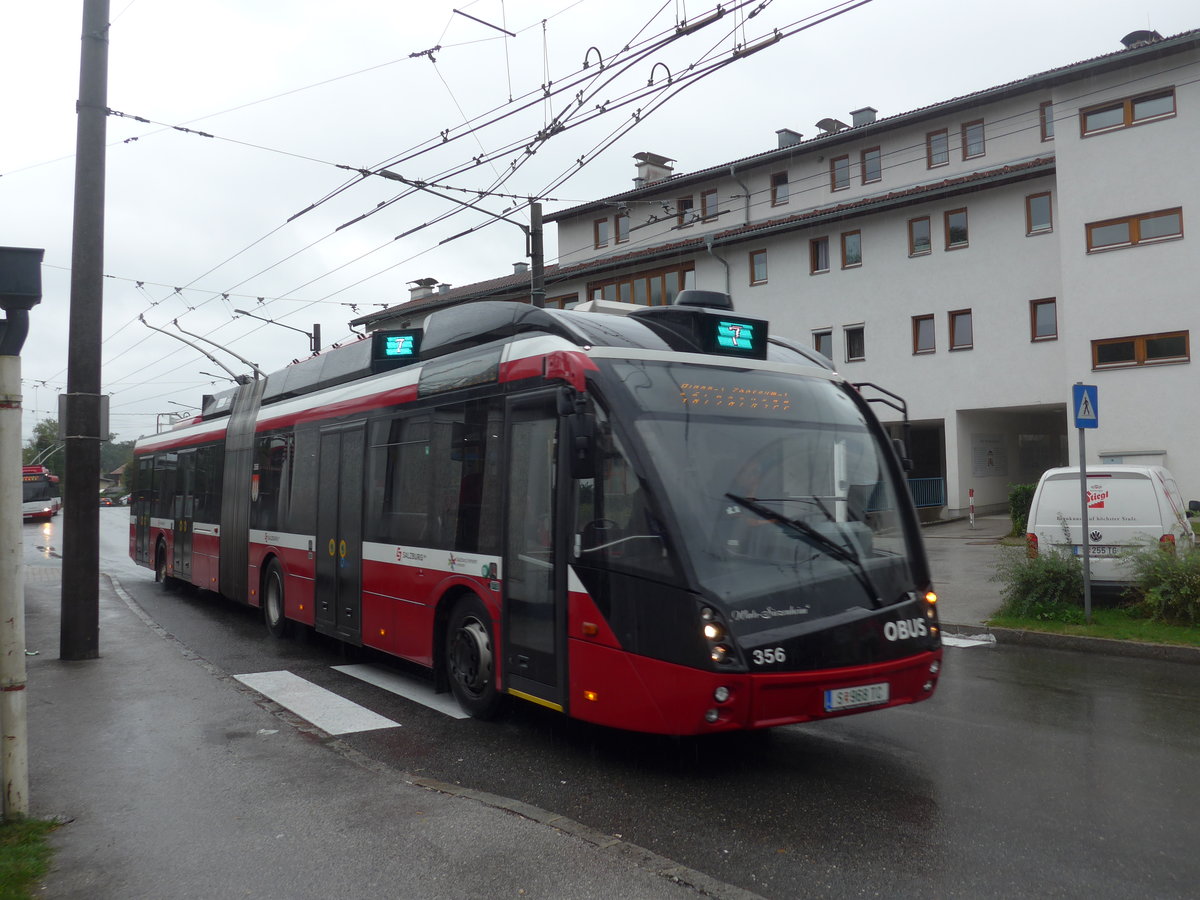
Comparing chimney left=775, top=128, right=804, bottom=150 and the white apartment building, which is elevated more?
chimney left=775, top=128, right=804, bottom=150

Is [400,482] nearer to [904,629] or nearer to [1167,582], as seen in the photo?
[904,629]

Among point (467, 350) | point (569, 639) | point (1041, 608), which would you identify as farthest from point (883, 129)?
point (569, 639)

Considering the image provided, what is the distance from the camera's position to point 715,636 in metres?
5.52

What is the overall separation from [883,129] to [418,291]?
1299 inches

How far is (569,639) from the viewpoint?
20.6ft

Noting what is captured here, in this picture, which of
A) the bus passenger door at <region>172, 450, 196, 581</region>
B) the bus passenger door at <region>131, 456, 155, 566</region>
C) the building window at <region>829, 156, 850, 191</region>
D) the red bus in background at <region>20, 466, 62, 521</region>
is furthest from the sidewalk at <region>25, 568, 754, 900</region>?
the red bus in background at <region>20, 466, 62, 521</region>

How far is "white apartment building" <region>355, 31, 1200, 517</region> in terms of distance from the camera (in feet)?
81.7

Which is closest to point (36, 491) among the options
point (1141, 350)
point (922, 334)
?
point (922, 334)

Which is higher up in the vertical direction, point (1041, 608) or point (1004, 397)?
point (1004, 397)

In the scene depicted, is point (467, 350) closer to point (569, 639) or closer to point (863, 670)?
point (569, 639)

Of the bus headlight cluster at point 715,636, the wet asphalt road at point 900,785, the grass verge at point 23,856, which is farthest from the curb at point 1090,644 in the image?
the grass verge at point 23,856

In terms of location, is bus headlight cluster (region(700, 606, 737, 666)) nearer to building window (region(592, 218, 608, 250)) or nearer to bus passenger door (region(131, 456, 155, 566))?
bus passenger door (region(131, 456, 155, 566))

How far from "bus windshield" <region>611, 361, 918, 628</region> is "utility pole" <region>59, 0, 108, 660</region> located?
6.50 m

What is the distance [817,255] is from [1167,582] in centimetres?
2332
